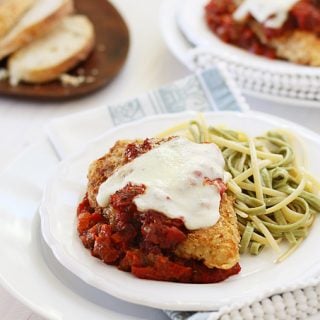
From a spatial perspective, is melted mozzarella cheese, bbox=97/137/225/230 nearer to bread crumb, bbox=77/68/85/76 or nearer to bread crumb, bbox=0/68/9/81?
bread crumb, bbox=77/68/85/76

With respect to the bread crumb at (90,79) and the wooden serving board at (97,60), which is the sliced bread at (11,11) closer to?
the wooden serving board at (97,60)

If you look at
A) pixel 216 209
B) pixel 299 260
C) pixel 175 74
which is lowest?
pixel 175 74

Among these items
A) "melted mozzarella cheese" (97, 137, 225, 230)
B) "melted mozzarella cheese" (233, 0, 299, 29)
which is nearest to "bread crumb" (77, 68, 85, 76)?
"melted mozzarella cheese" (233, 0, 299, 29)

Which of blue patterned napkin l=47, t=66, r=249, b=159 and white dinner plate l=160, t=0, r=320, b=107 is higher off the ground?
blue patterned napkin l=47, t=66, r=249, b=159

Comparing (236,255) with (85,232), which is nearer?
(236,255)

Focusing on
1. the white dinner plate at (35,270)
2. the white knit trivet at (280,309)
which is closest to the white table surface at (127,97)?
the white dinner plate at (35,270)

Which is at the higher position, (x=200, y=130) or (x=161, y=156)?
(x=161, y=156)

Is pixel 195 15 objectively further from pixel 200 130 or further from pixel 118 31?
pixel 200 130

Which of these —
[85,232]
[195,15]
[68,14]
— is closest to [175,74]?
[195,15]
